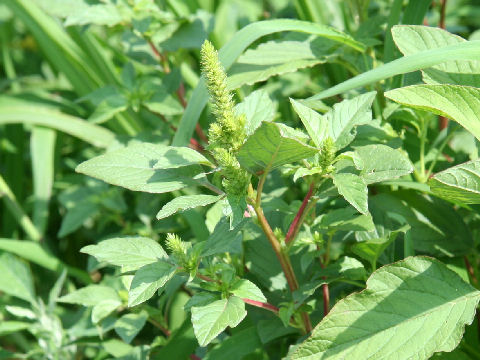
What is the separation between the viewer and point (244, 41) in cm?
126

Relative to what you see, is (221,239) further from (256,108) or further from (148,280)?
(256,108)

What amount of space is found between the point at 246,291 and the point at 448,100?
45 centimetres

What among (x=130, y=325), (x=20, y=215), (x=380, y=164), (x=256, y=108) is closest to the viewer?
(x=380, y=164)

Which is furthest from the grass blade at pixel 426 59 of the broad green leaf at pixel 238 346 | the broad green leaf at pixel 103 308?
the broad green leaf at pixel 103 308

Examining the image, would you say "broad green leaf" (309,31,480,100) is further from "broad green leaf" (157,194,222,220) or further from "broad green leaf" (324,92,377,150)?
"broad green leaf" (157,194,222,220)

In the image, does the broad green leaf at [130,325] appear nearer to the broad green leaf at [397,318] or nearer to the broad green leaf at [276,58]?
the broad green leaf at [397,318]

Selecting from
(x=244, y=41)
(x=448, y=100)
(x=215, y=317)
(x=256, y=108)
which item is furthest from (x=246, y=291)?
(x=244, y=41)

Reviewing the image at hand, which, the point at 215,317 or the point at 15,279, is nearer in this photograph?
the point at 215,317

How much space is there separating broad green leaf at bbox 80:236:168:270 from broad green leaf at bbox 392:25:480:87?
0.58m

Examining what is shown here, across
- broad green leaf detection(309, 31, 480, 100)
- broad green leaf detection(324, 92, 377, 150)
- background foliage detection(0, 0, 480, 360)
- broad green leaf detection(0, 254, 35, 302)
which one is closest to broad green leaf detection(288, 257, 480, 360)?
background foliage detection(0, 0, 480, 360)

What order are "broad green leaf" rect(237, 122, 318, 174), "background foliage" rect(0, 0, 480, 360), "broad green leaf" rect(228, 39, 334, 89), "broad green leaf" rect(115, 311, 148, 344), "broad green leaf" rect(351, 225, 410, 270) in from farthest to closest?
1. "broad green leaf" rect(228, 39, 334, 89)
2. "broad green leaf" rect(115, 311, 148, 344)
3. "broad green leaf" rect(351, 225, 410, 270)
4. "background foliage" rect(0, 0, 480, 360)
5. "broad green leaf" rect(237, 122, 318, 174)

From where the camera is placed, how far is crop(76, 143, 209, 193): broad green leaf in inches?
37.7

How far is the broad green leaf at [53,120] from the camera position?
6.20 feet

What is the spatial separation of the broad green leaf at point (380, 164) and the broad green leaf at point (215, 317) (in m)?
0.28
